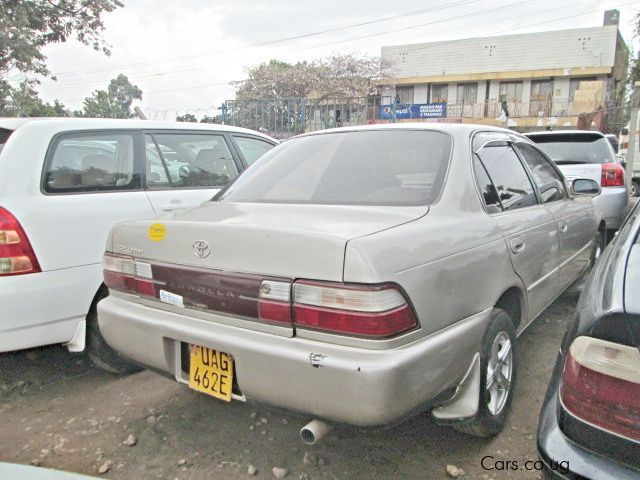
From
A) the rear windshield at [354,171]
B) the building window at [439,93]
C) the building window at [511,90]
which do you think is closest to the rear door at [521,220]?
the rear windshield at [354,171]

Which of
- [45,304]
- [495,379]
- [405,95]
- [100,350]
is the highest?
[405,95]

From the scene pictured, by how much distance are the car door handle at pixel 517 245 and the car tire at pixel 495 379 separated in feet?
1.14

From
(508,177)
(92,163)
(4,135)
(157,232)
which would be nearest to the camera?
(157,232)

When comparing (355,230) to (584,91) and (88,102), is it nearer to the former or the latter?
(584,91)

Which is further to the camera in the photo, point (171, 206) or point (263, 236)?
point (171, 206)

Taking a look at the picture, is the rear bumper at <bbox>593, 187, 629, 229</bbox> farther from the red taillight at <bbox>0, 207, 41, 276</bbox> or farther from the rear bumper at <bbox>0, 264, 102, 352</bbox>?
the red taillight at <bbox>0, 207, 41, 276</bbox>

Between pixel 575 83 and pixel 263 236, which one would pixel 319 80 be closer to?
pixel 575 83

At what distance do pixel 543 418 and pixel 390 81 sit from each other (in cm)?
2901

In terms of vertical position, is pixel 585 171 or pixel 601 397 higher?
pixel 585 171

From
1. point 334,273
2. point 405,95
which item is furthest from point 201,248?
point 405,95

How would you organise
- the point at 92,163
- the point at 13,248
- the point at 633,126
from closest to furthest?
the point at 13,248
the point at 92,163
the point at 633,126

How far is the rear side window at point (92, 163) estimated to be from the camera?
9.84 feet

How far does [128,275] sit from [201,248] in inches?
21.9

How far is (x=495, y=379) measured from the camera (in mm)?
2389
